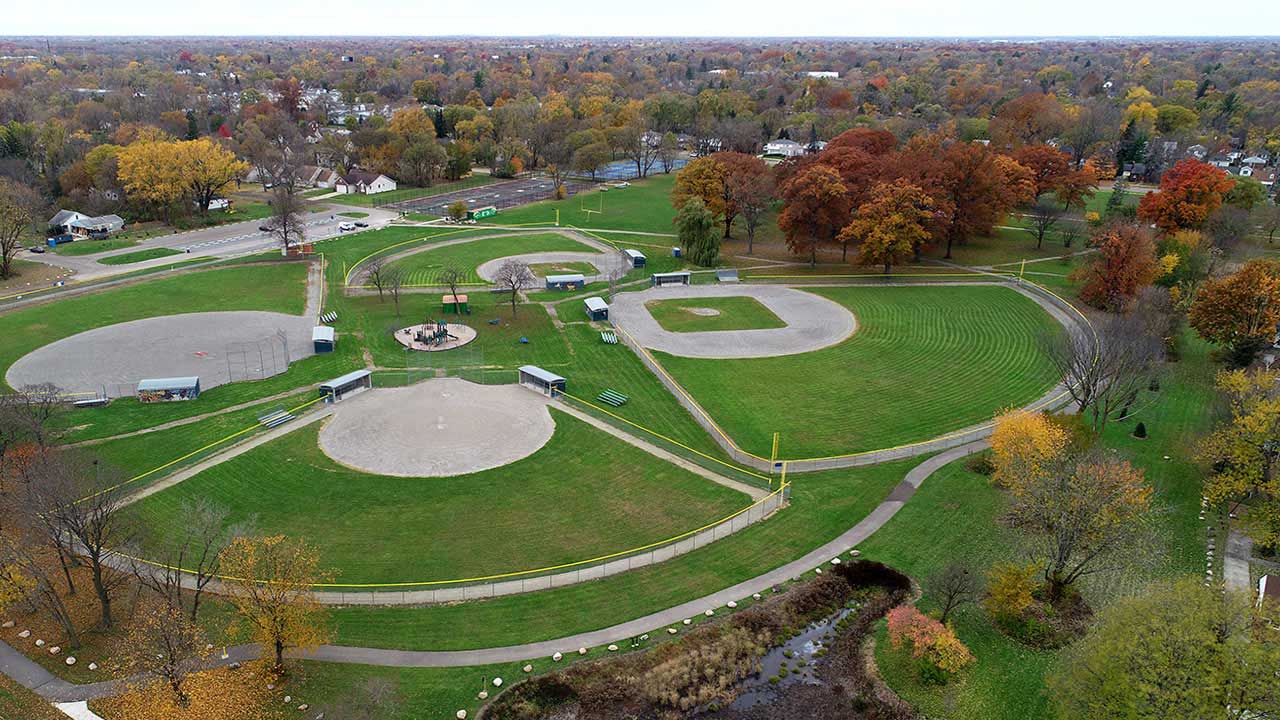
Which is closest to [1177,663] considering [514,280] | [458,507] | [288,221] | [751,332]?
[458,507]

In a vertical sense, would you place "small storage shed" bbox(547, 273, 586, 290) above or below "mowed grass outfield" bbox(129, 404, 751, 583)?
above

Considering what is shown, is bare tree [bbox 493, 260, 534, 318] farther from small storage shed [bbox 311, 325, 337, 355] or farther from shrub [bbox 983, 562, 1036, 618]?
shrub [bbox 983, 562, 1036, 618]

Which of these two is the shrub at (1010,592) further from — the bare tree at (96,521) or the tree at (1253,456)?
the bare tree at (96,521)

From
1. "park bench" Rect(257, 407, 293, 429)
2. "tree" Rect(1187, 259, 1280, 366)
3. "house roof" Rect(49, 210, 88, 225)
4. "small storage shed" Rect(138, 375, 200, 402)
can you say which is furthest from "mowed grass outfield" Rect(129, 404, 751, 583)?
"house roof" Rect(49, 210, 88, 225)

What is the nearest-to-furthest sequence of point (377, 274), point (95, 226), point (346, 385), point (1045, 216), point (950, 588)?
point (950, 588) < point (346, 385) < point (377, 274) < point (1045, 216) < point (95, 226)

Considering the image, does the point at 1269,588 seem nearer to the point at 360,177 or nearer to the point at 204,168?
the point at 204,168

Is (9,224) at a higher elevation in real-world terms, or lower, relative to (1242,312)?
higher

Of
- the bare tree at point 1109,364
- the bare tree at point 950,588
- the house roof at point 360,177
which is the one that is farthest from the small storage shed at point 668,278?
the house roof at point 360,177

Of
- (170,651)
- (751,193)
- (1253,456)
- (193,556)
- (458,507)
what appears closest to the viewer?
(170,651)
